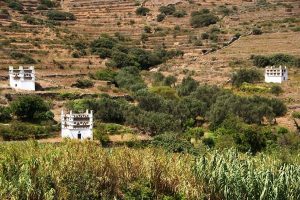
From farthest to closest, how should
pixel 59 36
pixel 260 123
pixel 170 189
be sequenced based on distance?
1. pixel 59 36
2. pixel 260 123
3. pixel 170 189

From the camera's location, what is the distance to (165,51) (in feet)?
214

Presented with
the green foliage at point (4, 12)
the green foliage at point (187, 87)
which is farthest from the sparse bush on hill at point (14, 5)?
the green foliage at point (187, 87)

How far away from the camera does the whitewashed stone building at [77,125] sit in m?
32.9

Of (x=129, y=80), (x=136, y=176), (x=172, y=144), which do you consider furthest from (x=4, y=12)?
(x=136, y=176)

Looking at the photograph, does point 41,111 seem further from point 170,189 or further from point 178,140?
point 170,189

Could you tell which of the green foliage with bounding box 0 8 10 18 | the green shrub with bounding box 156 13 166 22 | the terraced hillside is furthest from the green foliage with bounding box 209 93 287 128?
the green shrub with bounding box 156 13 166 22

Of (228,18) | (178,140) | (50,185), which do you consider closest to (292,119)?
(178,140)

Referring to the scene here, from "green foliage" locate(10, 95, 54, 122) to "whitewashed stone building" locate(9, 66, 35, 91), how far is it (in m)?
5.98

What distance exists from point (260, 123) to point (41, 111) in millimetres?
16095

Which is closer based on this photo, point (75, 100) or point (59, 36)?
point (75, 100)

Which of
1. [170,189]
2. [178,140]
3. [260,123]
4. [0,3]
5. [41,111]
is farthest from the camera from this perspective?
[0,3]

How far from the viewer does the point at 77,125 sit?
108 feet

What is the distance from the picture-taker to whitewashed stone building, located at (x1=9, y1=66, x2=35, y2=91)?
42.8 metres

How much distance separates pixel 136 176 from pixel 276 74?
119ft
